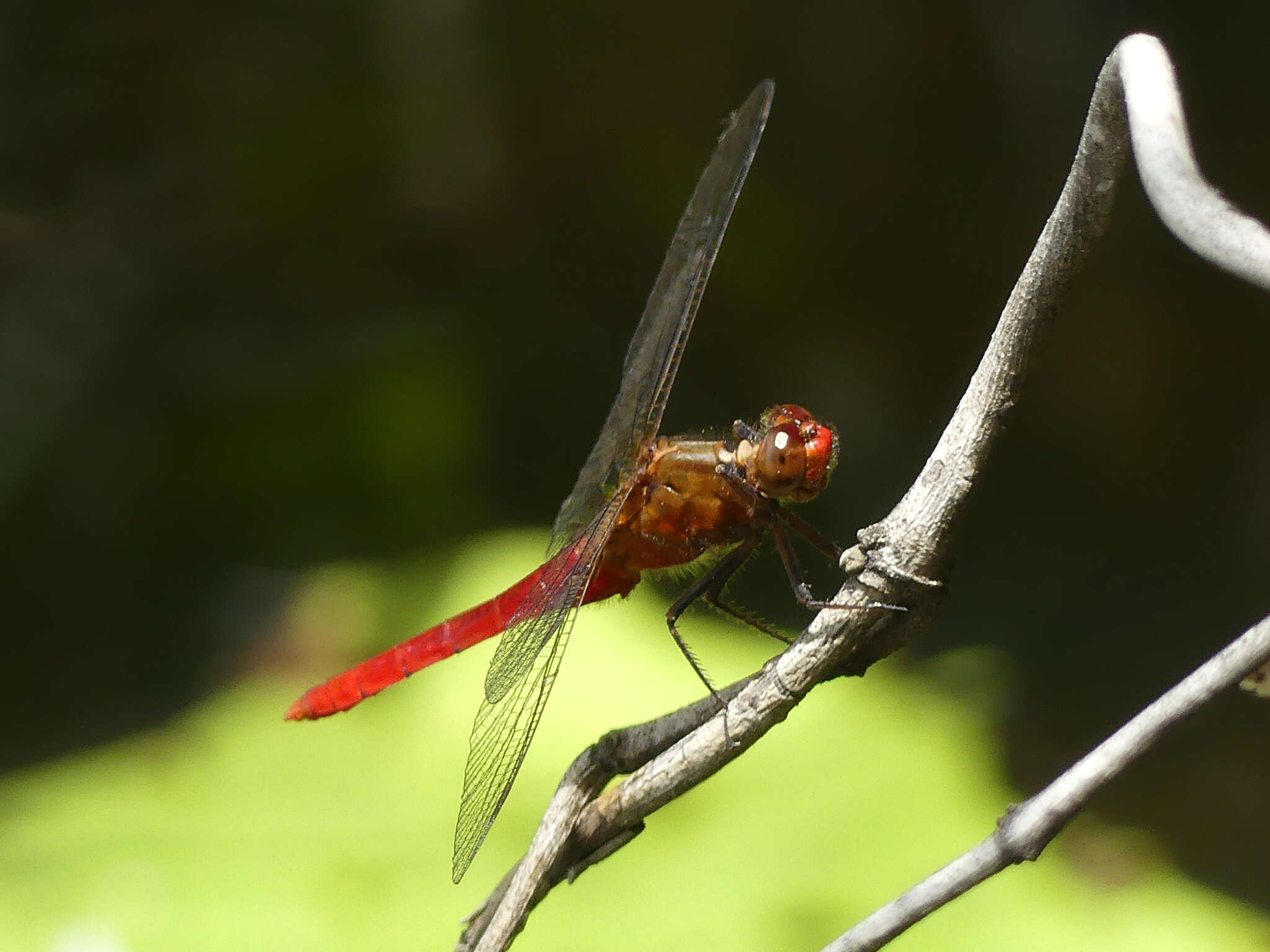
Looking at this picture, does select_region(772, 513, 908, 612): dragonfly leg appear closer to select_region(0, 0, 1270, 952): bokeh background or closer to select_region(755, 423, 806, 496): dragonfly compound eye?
select_region(755, 423, 806, 496): dragonfly compound eye

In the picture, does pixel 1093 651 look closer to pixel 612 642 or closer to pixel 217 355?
pixel 612 642

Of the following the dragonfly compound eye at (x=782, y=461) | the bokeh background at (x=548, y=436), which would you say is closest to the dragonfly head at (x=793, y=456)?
the dragonfly compound eye at (x=782, y=461)

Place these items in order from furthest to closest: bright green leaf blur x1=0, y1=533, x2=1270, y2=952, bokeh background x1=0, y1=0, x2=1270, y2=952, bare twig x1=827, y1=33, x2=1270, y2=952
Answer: bokeh background x1=0, y1=0, x2=1270, y2=952
bright green leaf blur x1=0, y1=533, x2=1270, y2=952
bare twig x1=827, y1=33, x2=1270, y2=952

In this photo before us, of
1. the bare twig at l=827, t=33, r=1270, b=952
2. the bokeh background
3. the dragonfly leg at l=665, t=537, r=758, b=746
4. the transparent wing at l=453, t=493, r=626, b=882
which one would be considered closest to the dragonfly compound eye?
the dragonfly leg at l=665, t=537, r=758, b=746

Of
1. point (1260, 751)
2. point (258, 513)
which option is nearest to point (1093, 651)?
point (1260, 751)

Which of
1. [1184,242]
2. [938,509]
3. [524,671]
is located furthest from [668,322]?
[1184,242]

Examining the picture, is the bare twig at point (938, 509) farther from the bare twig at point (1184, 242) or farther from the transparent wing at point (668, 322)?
the transparent wing at point (668, 322)
